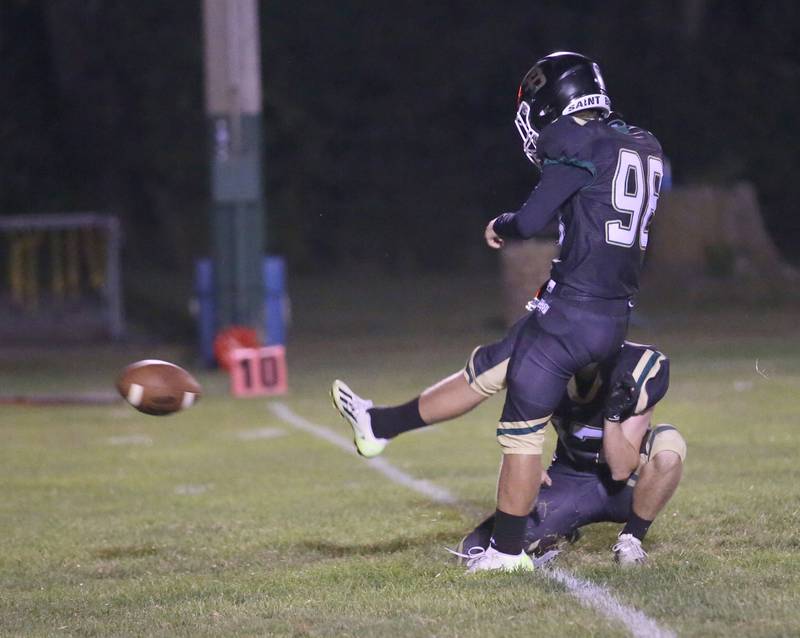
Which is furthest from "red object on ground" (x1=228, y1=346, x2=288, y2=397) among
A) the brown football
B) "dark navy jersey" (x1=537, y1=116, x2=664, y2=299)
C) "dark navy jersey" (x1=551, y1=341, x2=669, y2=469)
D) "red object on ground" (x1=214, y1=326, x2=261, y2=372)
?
"dark navy jersey" (x1=537, y1=116, x2=664, y2=299)

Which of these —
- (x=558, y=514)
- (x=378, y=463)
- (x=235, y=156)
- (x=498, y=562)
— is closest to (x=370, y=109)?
(x=235, y=156)

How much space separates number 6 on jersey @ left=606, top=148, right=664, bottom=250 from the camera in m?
4.80

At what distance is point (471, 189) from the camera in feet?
88.0

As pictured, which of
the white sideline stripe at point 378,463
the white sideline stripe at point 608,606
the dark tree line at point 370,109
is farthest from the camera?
the dark tree line at point 370,109

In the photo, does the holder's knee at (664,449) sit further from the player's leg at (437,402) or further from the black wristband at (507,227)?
the black wristband at (507,227)

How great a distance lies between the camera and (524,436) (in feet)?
15.9

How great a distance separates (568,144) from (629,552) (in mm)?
1490

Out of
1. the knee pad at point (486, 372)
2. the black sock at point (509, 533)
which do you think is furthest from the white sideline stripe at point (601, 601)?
the knee pad at point (486, 372)

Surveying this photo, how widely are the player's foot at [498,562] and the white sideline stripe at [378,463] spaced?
160 centimetres

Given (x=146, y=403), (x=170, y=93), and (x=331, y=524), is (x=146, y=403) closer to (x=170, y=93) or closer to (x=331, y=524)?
(x=331, y=524)

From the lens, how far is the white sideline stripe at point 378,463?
6.84m

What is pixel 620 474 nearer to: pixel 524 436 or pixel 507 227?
pixel 524 436

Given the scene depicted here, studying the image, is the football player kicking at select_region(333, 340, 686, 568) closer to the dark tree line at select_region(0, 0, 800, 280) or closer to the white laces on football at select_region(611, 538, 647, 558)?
the white laces on football at select_region(611, 538, 647, 558)

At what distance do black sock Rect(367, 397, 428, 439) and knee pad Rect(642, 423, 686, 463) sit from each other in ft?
2.81
